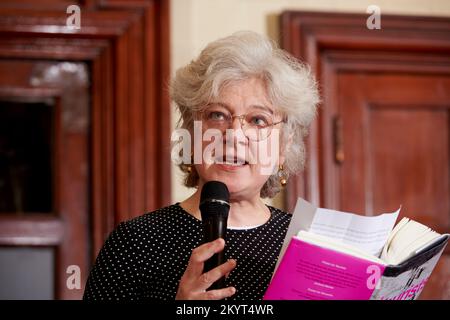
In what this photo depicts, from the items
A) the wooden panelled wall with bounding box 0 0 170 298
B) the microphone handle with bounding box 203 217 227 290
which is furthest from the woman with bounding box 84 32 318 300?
the wooden panelled wall with bounding box 0 0 170 298

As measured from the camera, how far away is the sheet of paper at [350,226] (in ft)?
3.97

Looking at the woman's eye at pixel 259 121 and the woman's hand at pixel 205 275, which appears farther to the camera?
the woman's eye at pixel 259 121

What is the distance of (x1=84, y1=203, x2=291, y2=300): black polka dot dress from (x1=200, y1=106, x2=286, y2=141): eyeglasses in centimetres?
21

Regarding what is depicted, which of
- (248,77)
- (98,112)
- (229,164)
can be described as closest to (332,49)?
(98,112)

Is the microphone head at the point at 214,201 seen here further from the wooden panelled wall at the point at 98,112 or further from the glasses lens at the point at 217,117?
the wooden panelled wall at the point at 98,112

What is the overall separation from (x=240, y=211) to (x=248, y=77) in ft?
0.93

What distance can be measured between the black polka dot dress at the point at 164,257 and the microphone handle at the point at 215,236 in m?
0.29

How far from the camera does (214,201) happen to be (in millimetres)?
1326

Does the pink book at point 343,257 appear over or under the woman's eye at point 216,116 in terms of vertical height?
under

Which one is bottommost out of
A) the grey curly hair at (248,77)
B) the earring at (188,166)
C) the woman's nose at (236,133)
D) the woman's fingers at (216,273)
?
the woman's fingers at (216,273)

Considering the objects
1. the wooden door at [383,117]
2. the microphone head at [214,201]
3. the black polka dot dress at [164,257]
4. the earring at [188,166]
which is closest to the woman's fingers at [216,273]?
the microphone head at [214,201]

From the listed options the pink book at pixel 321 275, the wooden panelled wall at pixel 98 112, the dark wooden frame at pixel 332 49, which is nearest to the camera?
the pink book at pixel 321 275

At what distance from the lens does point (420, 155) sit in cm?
315

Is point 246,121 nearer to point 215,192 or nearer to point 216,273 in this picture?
point 215,192
